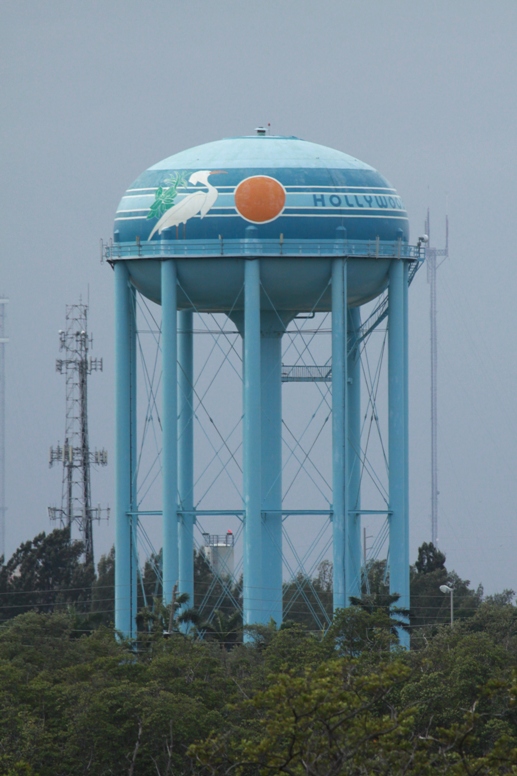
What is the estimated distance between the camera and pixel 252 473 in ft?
180

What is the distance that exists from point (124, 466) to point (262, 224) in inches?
319

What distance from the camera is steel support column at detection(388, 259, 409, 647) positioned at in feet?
184

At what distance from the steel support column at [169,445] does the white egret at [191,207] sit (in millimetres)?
1087

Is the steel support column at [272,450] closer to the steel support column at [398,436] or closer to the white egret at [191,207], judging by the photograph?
the steel support column at [398,436]

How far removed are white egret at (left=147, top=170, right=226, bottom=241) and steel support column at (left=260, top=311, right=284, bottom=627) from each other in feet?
14.3

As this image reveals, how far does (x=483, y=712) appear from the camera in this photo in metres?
43.1

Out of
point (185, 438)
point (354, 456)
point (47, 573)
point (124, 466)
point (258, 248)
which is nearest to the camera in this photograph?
point (258, 248)

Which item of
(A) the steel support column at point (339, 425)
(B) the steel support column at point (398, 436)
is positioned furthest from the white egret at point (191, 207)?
(B) the steel support column at point (398, 436)

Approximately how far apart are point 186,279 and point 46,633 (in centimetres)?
1112

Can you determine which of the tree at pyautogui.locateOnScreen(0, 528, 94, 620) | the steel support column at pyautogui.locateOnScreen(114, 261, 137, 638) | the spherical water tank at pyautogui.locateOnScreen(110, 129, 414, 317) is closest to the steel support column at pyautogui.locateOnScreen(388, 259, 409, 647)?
the spherical water tank at pyautogui.locateOnScreen(110, 129, 414, 317)

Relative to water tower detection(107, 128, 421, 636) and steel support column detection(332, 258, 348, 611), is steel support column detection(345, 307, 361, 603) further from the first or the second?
steel support column detection(332, 258, 348, 611)

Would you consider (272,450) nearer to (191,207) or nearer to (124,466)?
(124,466)

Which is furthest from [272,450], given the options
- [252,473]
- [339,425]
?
[339,425]

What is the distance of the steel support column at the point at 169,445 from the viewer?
5497 centimetres
